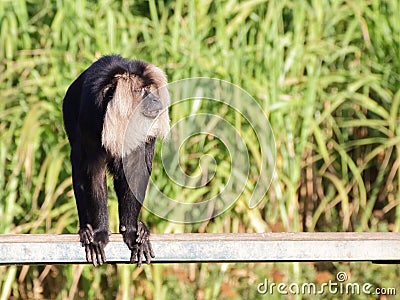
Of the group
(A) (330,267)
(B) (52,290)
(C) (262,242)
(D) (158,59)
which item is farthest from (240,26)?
(C) (262,242)

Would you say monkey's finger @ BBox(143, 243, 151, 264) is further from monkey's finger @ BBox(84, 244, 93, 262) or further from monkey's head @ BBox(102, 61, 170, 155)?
monkey's head @ BBox(102, 61, 170, 155)

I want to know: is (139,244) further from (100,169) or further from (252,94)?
(252,94)

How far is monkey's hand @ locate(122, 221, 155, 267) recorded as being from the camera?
348 cm

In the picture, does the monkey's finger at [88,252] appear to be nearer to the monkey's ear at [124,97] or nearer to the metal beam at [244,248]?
the metal beam at [244,248]

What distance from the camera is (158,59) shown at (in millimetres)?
5066

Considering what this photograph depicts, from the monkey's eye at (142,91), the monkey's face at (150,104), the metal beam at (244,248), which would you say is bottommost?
the metal beam at (244,248)

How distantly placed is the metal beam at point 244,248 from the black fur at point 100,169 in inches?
10.4

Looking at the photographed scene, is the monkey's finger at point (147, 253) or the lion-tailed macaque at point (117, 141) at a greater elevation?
the lion-tailed macaque at point (117, 141)

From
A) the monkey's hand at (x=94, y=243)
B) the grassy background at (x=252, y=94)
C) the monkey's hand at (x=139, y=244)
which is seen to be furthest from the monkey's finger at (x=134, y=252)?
the grassy background at (x=252, y=94)

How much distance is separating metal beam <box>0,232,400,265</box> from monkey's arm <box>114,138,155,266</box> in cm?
36

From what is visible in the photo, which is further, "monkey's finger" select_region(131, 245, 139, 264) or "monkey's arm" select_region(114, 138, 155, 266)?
"monkey's arm" select_region(114, 138, 155, 266)

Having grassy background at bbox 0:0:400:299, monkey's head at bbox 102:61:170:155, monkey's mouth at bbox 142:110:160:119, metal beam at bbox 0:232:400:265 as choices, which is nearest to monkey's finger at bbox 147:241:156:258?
metal beam at bbox 0:232:400:265

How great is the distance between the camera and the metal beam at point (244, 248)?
3188 millimetres

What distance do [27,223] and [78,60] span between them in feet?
3.33
